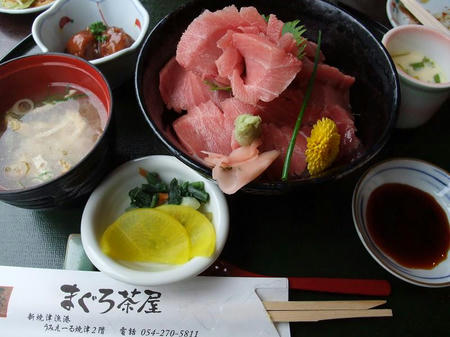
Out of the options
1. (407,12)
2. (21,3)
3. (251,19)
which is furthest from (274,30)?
(21,3)

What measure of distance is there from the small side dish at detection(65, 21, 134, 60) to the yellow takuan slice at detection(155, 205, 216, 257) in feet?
2.23

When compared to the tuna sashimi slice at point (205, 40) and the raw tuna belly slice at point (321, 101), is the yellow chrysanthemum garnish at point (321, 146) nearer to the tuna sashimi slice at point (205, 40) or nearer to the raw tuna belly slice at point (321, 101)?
→ the raw tuna belly slice at point (321, 101)

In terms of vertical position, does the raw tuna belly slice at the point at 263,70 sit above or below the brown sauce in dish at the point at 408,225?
above

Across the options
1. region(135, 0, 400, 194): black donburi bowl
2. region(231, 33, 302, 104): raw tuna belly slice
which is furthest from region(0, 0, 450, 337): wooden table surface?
region(231, 33, 302, 104): raw tuna belly slice

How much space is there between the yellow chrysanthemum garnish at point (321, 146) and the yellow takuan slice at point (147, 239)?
0.42 meters

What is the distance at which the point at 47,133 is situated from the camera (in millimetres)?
1311

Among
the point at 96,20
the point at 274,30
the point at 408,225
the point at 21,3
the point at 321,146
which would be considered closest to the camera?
the point at 321,146

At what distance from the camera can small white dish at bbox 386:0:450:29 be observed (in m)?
1.78

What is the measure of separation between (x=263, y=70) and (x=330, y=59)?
0.44 m

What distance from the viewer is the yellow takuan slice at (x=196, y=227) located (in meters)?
1.10

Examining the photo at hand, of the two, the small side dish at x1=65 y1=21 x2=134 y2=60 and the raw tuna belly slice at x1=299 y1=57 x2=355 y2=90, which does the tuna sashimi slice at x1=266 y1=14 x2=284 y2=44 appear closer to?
the raw tuna belly slice at x1=299 y1=57 x2=355 y2=90

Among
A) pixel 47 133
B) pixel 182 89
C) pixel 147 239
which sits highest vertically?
pixel 182 89

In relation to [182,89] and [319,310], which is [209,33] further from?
[319,310]

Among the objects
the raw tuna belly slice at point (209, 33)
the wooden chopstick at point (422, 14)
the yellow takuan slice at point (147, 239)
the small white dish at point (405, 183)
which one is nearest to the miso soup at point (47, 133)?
the yellow takuan slice at point (147, 239)
